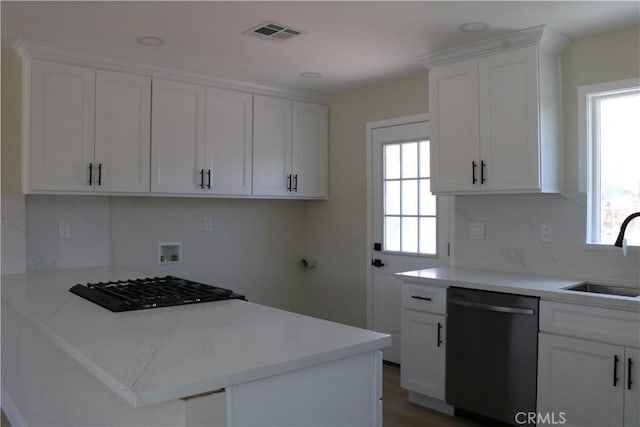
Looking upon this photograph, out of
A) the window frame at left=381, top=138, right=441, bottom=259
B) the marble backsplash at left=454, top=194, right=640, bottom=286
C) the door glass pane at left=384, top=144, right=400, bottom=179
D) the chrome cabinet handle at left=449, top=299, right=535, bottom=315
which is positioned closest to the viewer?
the chrome cabinet handle at left=449, top=299, right=535, bottom=315

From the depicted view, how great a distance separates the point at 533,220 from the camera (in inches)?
133

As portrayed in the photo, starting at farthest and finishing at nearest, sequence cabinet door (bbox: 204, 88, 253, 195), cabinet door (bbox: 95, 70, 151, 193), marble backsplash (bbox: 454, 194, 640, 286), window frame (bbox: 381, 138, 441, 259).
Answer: cabinet door (bbox: 204, 88, 253, 195) < window frame (bbox: 381, 138, 441, 259) < cabinet door (bbox: 95, 70, 151, 193) < marble backsplash (bbox: 454, 194, 640, 286)

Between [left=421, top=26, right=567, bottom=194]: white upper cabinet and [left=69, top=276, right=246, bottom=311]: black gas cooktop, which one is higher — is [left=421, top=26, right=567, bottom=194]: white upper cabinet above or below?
above

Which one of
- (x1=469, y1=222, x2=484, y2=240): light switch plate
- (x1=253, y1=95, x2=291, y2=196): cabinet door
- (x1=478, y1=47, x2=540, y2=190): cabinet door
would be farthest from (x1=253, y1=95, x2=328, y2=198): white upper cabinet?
(x1=478, y1=47, x2=540, y2=190): cabinet door

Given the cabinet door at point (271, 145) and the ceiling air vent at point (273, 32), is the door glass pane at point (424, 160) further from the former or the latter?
the ceiling air vent at point (273, 32)

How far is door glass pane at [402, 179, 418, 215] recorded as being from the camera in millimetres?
4129

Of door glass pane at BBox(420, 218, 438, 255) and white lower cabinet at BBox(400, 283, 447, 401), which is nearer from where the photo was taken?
white lower cabinet at BBox(400, 283, 447, 401)

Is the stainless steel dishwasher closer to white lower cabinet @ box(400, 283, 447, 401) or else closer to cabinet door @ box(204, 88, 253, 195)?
white lower cabinet @ box(400, 283, 447, 401)

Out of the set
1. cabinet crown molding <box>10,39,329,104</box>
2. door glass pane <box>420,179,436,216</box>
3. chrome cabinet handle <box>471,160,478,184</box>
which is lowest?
door glass pane <box>420,179,436,216</box>

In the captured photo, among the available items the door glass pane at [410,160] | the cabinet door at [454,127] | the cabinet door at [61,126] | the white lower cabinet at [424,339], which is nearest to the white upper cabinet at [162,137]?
the cabinet door at [61,126]

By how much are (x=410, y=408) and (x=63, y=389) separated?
2113 mm

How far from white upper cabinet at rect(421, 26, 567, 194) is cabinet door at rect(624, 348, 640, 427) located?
1.03 m

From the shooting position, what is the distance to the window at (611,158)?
3037 millimetres

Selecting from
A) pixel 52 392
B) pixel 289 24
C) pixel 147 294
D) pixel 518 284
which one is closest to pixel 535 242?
pixel 518 284
